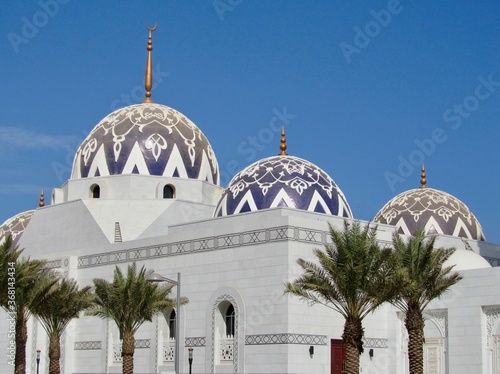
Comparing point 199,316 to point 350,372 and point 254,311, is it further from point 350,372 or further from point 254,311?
point 350,372

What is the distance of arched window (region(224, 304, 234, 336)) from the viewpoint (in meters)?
26.9

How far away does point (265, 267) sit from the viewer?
1012 inches

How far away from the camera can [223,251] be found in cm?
2702

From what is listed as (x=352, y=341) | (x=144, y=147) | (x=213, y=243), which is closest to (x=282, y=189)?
(x=213, y=243)

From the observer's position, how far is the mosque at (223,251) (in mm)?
25438

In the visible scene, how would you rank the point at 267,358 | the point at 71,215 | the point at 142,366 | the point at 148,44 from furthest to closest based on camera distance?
the point at 148,44 → the point at 71,215 → the point at 142,366 → the point at 267,358

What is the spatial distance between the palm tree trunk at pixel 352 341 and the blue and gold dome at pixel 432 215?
12437 mm

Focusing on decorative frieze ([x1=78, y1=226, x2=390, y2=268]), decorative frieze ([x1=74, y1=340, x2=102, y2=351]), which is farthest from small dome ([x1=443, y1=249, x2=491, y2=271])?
decorative frieze ([x1=74, y1=340, x2=102, y2=351])

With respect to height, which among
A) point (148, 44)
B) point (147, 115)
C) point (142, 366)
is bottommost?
point (142, 366)

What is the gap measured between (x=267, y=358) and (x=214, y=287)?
9.77 ft

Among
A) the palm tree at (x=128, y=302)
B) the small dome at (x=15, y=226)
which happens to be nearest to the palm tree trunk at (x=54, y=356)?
the palm tree at (x=128, y=302)

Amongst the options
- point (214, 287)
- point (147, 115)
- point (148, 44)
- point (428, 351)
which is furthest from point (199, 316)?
point (148, 44)

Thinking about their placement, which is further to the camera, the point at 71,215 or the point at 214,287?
the point at 71,215

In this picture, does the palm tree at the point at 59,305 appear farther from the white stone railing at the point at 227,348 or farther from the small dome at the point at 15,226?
the small dome at the point at 15,226
